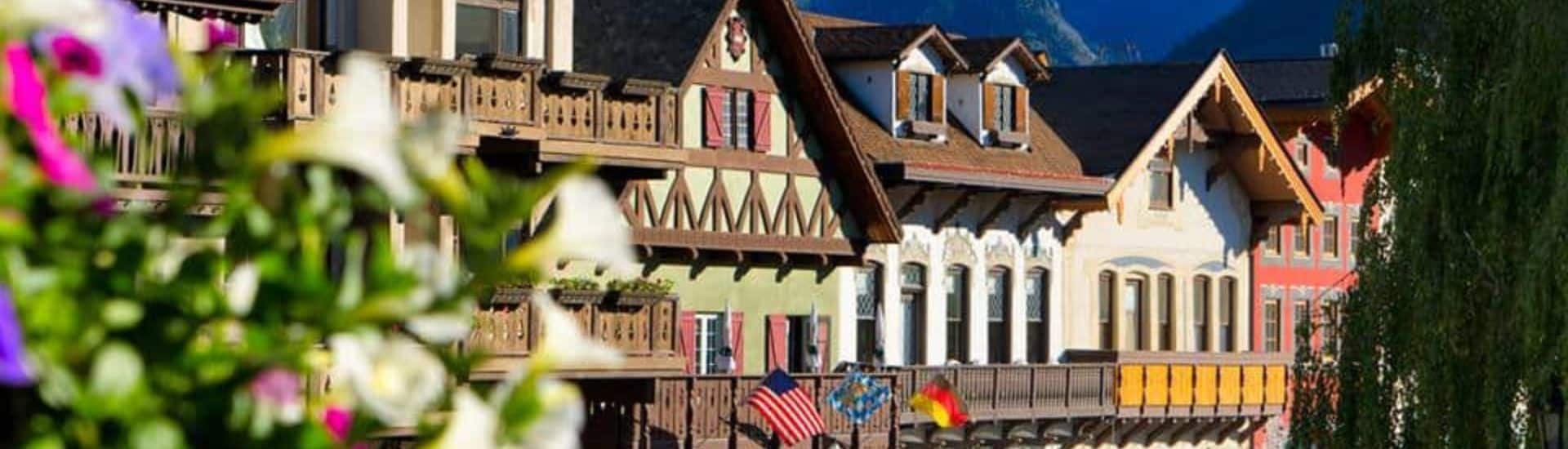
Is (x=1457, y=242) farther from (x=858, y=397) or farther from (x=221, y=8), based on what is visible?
(x=858, y=397)

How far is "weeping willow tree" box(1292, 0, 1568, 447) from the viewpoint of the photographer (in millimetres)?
27594

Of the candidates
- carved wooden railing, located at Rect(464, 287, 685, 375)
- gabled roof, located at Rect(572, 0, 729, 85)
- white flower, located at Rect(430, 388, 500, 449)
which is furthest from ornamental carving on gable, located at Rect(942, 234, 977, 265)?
white flower, located at Rect(430, 388, 500, 449)

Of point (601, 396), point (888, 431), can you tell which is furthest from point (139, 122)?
point (888, 431)

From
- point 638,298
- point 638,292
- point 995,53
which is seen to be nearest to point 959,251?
point 995,53

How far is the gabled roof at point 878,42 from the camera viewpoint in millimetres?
48750

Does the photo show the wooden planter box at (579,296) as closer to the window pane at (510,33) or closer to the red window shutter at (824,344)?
the window pane at (510,33)

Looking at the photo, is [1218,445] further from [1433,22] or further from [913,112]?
[1433,22]

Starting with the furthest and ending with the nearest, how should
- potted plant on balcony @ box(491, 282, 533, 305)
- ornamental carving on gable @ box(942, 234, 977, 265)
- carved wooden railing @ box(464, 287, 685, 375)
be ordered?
ornamental carving on gable @ box(942, 234, 977, 265) < carved wooden railing @ box(464, 287, 685, 375) < potted plant on balcony @ box(491, 282, 533, 305)

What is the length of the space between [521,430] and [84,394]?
546mm

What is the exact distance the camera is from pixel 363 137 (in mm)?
4262

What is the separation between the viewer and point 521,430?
4363 millimetres

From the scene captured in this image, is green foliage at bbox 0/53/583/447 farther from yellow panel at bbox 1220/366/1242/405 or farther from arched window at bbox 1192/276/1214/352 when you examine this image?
arched window at bbox 1192/276/1214/352

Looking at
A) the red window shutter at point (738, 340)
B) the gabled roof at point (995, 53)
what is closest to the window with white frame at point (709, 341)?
the red window shutter at point (738, 340)

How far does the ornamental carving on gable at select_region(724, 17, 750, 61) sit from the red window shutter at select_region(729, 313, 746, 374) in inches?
141
